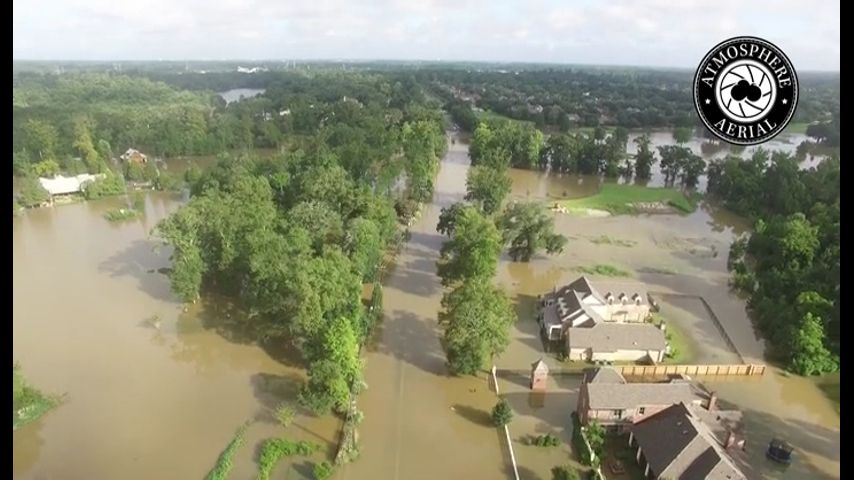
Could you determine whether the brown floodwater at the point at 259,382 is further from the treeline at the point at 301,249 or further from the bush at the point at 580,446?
the treeline at the point at 301,249

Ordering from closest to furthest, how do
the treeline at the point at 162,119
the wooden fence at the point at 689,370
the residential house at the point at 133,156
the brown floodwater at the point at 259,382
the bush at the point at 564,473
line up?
the bush at the point at 564,473 < the brown floodwater at the point at 259,382 < the wooden fence at the point at 689,370 < the treeline at the point at 162,119 < the residential house at the point at 133,156

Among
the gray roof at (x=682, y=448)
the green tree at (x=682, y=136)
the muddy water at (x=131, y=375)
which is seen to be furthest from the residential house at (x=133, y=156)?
the green tree at (x=682, y=136)

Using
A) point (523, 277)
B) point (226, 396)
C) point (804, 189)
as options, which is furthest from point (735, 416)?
point (804, 189)

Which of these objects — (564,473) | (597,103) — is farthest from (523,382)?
(597,103)

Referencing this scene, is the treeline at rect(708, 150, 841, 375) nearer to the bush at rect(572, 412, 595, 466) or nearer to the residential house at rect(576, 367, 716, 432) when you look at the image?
the residential house at rect(576, 367, 716, 432)

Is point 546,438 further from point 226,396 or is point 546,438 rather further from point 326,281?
point 226,396
